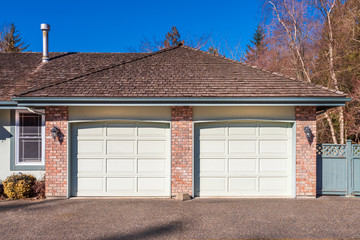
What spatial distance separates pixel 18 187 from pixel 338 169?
9.60 meters

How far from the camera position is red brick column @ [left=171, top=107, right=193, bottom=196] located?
314 inches

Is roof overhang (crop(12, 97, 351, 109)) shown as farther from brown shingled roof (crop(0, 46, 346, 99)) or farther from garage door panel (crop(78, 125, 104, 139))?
garage door panel (crop(78, 125, 104, 139))

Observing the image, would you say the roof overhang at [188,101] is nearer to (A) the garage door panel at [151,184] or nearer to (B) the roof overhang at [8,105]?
(B) the roof overhang at [8,105]

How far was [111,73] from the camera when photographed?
8891 mm

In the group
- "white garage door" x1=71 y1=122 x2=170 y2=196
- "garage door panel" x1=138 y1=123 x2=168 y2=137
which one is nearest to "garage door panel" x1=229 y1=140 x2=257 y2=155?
"white garage door" x1=71 y1=122 x2=170 y2=196

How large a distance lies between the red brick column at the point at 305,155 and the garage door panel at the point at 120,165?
16.2ft

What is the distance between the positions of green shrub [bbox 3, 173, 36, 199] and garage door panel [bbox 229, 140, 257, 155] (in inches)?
242

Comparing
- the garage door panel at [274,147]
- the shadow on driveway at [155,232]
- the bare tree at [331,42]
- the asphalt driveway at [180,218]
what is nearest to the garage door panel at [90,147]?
the asphalt driveway at [180,218]

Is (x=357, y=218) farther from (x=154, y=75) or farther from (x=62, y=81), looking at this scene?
(x=62, y=81)

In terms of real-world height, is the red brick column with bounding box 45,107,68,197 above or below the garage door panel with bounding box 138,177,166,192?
above

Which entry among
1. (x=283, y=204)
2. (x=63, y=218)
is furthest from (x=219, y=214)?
(x=63, y=218)

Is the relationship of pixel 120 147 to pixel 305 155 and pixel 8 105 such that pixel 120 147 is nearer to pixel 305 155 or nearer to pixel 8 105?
pixel 8 105

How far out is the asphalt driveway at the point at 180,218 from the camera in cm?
543

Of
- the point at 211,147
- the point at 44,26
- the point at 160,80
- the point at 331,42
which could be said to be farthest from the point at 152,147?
the point at 331,42
